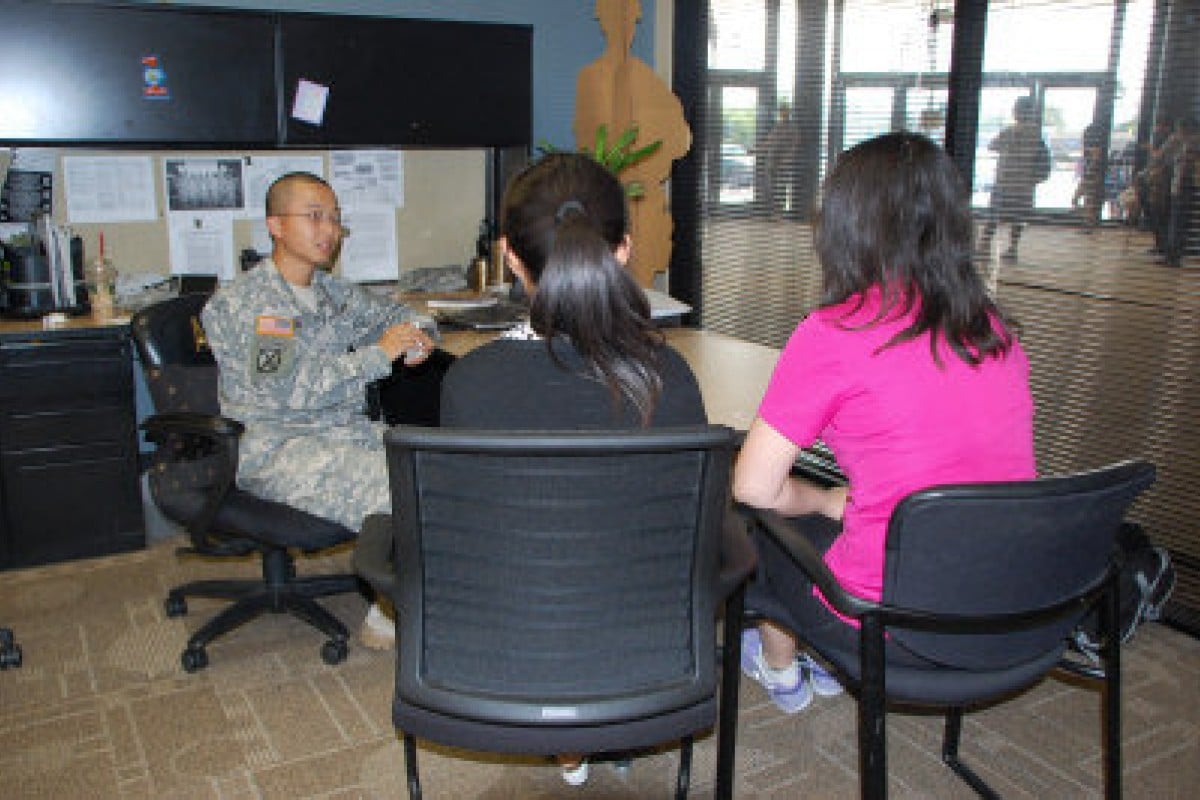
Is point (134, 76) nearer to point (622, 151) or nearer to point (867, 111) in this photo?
point (622, 151)

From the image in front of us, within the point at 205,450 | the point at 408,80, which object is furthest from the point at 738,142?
the point at 205,450

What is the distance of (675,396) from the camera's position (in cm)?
166

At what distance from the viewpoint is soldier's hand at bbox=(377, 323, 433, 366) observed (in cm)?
254

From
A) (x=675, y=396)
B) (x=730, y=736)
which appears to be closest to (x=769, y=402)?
(x=675, y=396)

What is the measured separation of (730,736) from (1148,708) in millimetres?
1181

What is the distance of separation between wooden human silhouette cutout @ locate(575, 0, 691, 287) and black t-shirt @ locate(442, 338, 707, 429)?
2.23 meters

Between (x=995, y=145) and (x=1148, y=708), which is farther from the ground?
(x=995, y=145)

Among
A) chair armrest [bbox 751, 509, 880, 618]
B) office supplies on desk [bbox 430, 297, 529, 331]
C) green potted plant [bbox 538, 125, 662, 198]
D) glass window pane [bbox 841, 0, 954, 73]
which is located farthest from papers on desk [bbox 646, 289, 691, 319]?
chair armrest [bbox 751, 509, 880, 618]

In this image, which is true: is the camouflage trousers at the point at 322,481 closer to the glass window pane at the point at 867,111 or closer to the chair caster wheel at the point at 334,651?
the chair caster wheel at the point at 334,651

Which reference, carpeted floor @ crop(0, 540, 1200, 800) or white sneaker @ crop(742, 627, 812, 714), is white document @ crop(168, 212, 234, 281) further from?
white sneaker @ crop(742, 627, 812, 714)

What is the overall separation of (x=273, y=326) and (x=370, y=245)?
1429mm

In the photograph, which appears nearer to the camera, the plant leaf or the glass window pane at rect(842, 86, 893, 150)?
the glass window pane at rect(842, 86, 893, 150)

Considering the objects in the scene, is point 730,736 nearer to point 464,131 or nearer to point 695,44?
point 464,131

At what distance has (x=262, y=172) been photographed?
11.9 feet
